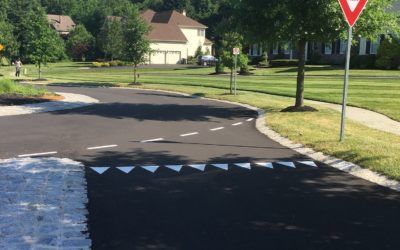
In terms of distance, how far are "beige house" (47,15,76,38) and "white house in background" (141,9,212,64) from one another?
1039 inches

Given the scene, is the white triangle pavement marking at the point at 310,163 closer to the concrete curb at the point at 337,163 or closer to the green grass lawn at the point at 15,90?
the concrete curb at the point at 337,163

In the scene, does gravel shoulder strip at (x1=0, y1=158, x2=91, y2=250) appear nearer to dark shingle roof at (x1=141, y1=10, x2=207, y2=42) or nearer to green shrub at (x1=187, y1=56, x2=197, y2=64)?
green shrub at (x1=187, y1=56, x2=197, y2=64)

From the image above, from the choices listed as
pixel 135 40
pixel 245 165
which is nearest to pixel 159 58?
pixel 135 40

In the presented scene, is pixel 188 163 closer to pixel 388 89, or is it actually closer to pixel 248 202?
pixel 248 202

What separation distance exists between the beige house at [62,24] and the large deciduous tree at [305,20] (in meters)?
93.8

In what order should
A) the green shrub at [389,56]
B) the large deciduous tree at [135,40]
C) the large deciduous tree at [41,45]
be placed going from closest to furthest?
the large deciduous tree at [135,40] < the large deciduous tree at [41,45] < the green shrub at [389,56]

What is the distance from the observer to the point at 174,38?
3172 inches

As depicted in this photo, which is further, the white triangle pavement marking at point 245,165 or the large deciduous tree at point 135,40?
the large deciduous tree at point 135,40

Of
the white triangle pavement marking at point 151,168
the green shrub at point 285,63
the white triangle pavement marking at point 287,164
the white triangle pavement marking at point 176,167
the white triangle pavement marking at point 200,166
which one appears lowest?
the white triangle pavement marking at point 151,168

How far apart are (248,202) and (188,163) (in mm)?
2594

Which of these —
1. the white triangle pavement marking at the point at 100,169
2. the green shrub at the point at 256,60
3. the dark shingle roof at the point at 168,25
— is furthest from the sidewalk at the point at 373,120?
the dark shingle roof at the point at 168,25

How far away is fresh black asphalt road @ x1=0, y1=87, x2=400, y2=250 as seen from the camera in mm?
5477

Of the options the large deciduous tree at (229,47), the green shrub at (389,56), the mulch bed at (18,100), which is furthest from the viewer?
the green shrub at (389,56)

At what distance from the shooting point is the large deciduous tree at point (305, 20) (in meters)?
15.7
